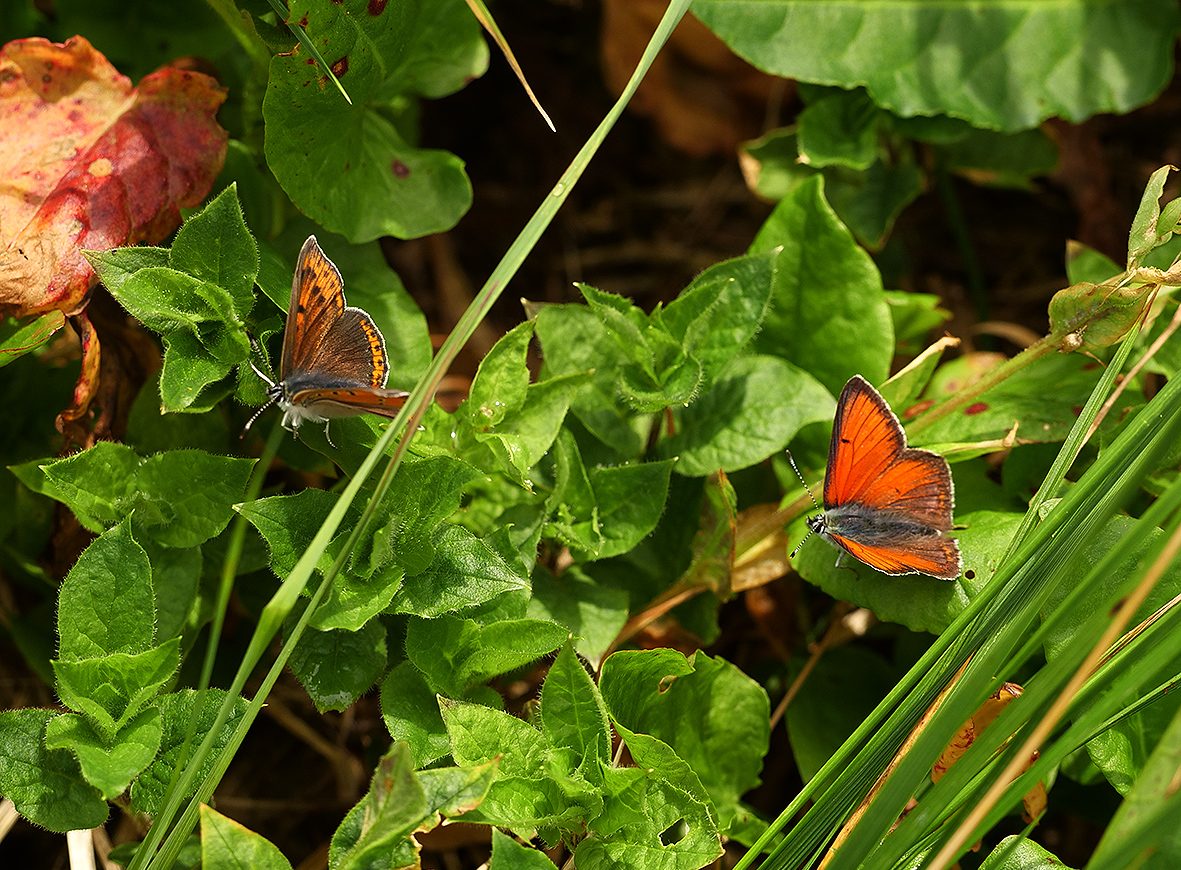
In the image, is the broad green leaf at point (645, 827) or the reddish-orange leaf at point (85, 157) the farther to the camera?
the reddish-orange leaf at point (85, 157)

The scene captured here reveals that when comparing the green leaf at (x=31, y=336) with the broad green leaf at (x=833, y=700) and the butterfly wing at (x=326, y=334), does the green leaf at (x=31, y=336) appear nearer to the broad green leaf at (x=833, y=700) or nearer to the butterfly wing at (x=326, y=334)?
the butterfly wing at (x=326, y=334)

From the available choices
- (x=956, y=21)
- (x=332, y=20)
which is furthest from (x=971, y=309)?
(x=332, y=20)

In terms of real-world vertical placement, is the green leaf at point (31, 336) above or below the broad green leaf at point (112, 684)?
above

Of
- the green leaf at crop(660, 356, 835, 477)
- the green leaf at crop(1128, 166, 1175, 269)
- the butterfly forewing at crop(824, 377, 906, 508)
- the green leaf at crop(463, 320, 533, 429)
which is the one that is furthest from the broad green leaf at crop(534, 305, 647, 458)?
the green leaf at crop(1128, 166, 1175, 269)

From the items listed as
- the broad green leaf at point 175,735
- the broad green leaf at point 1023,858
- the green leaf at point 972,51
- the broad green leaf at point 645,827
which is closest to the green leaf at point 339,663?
the broad green leaf at point 175,735

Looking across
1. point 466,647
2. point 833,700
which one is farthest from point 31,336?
point 833,700

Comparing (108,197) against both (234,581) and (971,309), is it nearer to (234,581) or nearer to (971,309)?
(234,581)

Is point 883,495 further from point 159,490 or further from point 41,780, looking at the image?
point 41,780

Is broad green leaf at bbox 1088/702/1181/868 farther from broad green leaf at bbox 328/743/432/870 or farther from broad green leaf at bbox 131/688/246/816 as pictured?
broad green leaf at bbox 131/688/246/816
